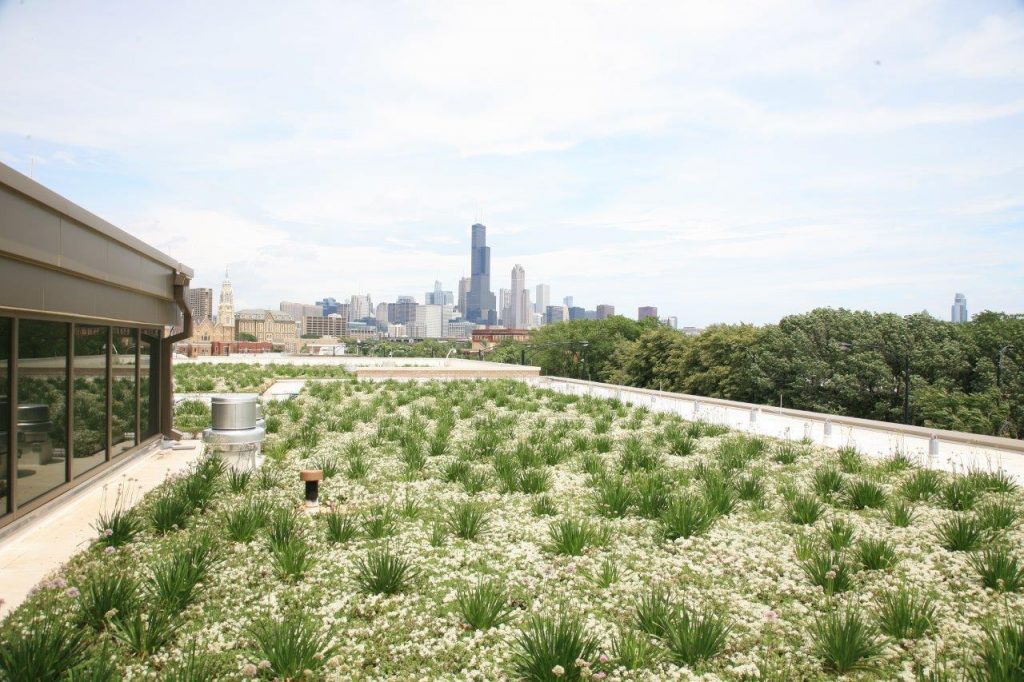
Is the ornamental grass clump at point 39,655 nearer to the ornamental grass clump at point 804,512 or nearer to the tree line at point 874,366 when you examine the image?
the ornamental grass clump at point 804,512

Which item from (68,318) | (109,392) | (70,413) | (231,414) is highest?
(68,318)

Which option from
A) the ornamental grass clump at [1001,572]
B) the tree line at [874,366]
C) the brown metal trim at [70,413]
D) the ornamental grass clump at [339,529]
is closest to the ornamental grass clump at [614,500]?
the ornamental grass clump at [339,529]

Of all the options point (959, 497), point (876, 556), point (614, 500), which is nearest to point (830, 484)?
point (959, 497)

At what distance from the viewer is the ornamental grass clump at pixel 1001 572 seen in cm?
423

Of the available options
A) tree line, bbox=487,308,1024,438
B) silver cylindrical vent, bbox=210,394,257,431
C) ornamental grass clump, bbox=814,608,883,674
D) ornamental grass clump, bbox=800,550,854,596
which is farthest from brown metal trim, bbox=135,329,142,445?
tree line, bbox=487,308,1024,438

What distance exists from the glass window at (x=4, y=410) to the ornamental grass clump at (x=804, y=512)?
6.79m

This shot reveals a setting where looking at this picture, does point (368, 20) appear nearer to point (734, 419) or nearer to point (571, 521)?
point (571, 521)

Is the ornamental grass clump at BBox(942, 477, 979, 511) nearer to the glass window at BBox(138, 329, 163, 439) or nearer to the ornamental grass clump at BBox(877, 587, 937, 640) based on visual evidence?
the ornamental grass clump at BBox(877, 587, 937, 640)

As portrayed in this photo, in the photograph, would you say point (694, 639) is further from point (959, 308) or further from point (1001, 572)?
point (959, 308)

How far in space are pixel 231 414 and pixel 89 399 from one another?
154 cm

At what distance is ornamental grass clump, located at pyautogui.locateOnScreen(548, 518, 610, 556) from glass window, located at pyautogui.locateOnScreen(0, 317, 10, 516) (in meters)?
4.61

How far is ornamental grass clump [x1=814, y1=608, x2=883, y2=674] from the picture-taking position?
11.0 feet

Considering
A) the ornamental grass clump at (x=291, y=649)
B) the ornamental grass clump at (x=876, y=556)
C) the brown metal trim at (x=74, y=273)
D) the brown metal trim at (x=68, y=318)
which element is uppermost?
the brown metal trim at (x=74, y=273)

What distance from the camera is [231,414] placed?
7.97m
